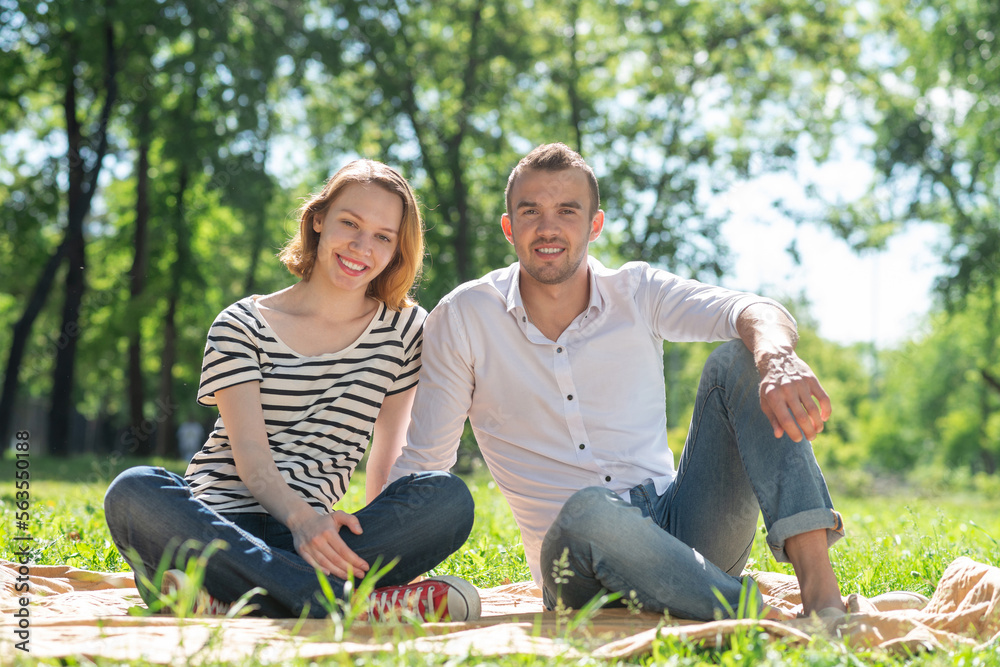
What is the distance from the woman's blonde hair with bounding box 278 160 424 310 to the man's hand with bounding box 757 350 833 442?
1.52 meters

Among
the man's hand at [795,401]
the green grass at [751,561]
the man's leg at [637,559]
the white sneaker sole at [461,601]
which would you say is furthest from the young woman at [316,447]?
the man's hand at [795,401]

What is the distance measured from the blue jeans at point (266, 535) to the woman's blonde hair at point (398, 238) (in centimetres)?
87

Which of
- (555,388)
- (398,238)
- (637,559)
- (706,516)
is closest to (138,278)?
(398,238)

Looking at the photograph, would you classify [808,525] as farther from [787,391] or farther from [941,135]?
[941,135]

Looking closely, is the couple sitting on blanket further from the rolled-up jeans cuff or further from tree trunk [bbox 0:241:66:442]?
tree trunk [bbox 0:241:66:442]

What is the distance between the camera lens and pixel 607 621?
8.55 feet

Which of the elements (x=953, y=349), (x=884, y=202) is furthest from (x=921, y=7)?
(x=953, y=349)

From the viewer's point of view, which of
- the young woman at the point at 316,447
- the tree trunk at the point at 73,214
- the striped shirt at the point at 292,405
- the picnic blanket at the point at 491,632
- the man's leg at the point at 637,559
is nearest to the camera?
the picnic blanket at the point at 491,632

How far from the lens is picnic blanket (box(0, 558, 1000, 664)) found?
2041mm

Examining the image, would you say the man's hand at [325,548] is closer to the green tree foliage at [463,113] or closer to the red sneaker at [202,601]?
the red sneaker at [202,601]

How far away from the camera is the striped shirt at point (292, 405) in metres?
3.05

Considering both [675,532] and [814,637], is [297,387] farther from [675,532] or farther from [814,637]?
[814,637]

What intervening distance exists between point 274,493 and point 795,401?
1.68 metres

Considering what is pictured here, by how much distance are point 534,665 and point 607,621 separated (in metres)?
0.61
